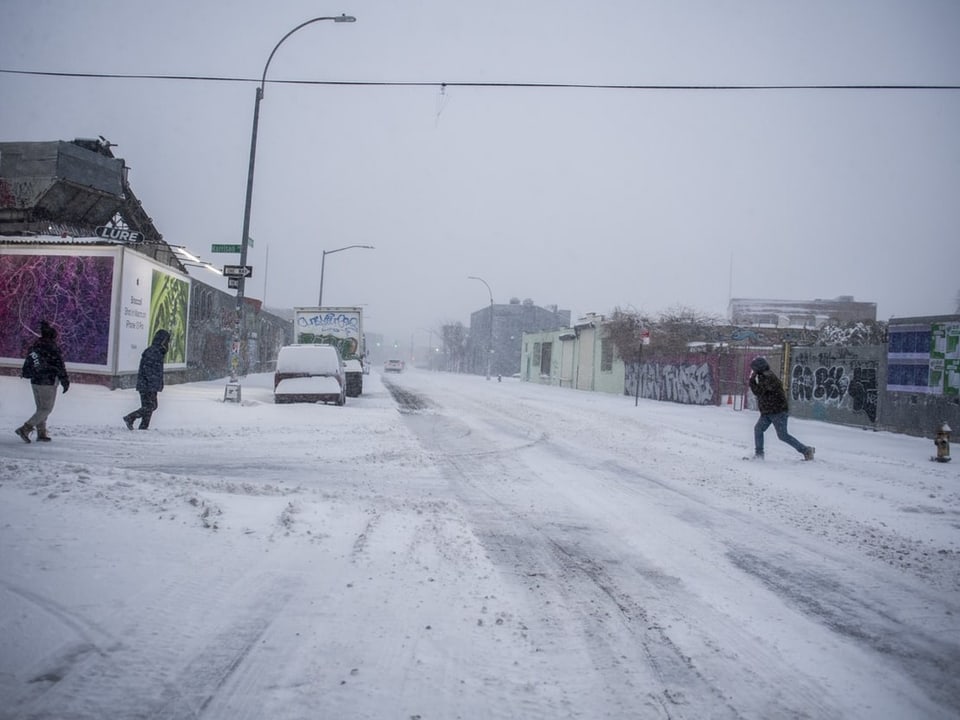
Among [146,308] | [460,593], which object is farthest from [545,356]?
[460,593]

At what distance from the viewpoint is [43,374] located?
8016mm

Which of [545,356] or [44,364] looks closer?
[44,364]

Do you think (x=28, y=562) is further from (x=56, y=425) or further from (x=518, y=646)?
(x=56, y=425)

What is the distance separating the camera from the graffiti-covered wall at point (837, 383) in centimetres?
1561

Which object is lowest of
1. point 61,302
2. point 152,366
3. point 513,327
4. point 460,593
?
point 460,593

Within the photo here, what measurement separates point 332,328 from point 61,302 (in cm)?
1058

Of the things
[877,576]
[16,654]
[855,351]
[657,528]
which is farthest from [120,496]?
[855,351]

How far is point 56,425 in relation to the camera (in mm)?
10039

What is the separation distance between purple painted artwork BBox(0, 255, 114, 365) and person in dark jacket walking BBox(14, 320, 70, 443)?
872 centimetres

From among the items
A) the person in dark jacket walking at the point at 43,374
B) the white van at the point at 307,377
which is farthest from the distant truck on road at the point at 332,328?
the person in dark jacket walking at the point at 43,374

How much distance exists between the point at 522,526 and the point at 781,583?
6.94ft

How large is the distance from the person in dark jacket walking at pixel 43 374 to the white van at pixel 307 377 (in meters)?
7.39

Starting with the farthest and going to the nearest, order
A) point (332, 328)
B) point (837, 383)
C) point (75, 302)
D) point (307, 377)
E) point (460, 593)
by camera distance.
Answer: point (332, 328), point (837, 383), point (75, 302), point (307, 377), point (460, 593)

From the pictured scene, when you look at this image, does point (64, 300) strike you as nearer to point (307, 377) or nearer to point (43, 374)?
point (307, 377)
